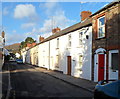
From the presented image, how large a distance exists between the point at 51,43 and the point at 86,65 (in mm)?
13725

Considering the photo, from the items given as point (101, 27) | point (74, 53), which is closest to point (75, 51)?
point (74, 53)

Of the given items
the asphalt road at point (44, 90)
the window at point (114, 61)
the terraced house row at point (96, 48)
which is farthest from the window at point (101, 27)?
the asphalt road at point (44, 90)

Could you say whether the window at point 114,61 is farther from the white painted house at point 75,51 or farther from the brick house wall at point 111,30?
the white painted house at point 75,51

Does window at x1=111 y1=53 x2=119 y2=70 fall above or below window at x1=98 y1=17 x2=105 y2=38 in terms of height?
below

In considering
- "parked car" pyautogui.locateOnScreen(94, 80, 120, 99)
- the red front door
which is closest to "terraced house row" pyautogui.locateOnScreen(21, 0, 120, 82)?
the red front door

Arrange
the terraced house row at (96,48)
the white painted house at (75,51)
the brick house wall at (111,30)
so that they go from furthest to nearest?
the white painted house at (75,51), the terraced house row at (96,48), the brick house wall at (111,30)

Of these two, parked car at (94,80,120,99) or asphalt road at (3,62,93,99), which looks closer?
parked car at (94,80,120,99)

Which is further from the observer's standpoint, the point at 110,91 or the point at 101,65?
the point at 101,65

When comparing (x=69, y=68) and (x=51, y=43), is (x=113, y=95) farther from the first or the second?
(x=51, y=43)

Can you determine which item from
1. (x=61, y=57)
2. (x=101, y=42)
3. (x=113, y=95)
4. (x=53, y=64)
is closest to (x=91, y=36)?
(x=101, y=42)

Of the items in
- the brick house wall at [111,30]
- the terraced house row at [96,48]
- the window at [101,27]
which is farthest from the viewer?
the window at [101,27]

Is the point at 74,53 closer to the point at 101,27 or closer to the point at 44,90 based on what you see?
the point at 101,27

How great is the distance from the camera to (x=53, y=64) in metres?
27.8

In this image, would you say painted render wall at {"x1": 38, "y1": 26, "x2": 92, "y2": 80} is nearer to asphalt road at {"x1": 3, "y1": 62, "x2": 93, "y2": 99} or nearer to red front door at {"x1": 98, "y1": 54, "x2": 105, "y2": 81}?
red front door at {"x1": 98, "y1": 54, "x2": 105, "y2": 81}
